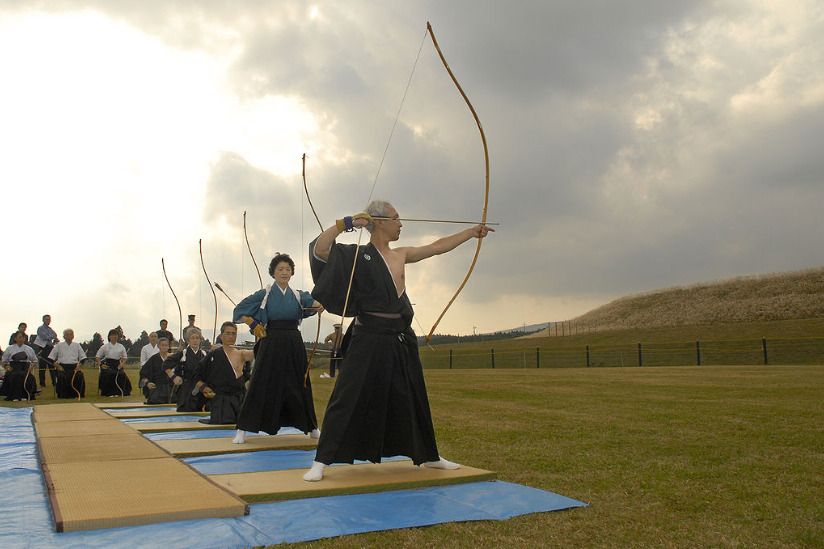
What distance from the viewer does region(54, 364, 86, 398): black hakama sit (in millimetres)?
14930

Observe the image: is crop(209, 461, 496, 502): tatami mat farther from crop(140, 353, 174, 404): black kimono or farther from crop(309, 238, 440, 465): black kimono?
crop(140, 353, 174, 404): black kimono

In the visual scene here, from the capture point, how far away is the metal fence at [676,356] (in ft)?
98.4

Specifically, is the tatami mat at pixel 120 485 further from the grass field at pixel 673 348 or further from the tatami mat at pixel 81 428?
the grass field at pixel 673 348

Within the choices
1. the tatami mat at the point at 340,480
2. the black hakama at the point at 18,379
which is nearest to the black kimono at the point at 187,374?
the tatami mat at the point at 340,480

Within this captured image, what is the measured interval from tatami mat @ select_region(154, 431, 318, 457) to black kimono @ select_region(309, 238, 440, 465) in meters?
1.51

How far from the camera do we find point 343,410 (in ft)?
14.8

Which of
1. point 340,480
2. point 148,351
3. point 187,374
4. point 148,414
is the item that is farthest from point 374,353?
point 148,351

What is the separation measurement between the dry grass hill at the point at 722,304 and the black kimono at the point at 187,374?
4895cm

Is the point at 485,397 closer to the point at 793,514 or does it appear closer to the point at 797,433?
the point at 797,433

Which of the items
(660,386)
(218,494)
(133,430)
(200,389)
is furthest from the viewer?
(660,386)

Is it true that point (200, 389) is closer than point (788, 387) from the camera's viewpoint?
Yes

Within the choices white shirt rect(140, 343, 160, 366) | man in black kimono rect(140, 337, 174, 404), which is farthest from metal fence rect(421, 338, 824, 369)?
man in black kimono rect(140, 337, 174, 404)

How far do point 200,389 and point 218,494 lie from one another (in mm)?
4983

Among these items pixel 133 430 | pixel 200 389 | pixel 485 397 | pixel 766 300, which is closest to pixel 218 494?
pixel 133 430
